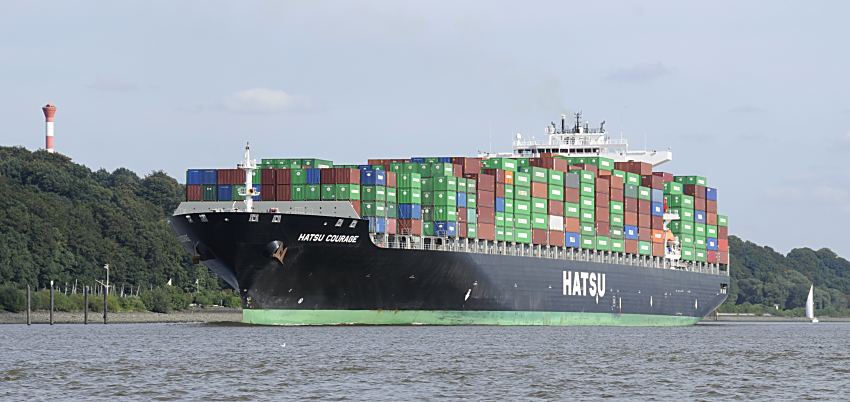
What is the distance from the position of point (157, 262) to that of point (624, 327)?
6318 centimetres

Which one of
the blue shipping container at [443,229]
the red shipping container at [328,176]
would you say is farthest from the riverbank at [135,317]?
the red shipping container at [328,176]

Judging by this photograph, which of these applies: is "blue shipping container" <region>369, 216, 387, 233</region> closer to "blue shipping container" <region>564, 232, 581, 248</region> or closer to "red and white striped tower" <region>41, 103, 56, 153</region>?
"blue shipping container" <region>564, 232, 581, 248</region>

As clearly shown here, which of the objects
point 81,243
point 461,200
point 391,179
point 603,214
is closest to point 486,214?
point 461,200

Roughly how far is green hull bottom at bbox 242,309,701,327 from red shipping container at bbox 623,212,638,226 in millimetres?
6397

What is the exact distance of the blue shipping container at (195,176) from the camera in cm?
8638

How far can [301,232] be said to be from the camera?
256 ft

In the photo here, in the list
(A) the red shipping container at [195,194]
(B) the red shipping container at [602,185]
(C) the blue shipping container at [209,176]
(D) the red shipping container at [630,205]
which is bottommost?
(A) the red shipping container at [195,194]

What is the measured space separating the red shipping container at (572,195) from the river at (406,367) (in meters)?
20.8

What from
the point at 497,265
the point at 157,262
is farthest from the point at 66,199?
the point at 497,265

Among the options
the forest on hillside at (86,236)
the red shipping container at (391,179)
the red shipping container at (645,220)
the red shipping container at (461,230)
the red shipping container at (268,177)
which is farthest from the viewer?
the forest on hillside at (86,236)

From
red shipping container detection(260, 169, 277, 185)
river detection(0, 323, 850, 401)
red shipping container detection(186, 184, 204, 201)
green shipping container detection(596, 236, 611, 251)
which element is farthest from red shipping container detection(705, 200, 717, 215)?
red shipping container detection(186, 184, 204, 201)

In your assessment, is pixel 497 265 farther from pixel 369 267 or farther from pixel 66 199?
pixel 66 199

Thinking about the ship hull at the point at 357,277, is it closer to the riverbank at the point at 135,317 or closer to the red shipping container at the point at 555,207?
the red shipping container at the point at 555,207

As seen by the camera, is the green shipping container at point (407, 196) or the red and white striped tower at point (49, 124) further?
the red and white striped tower at point (49, 124)
